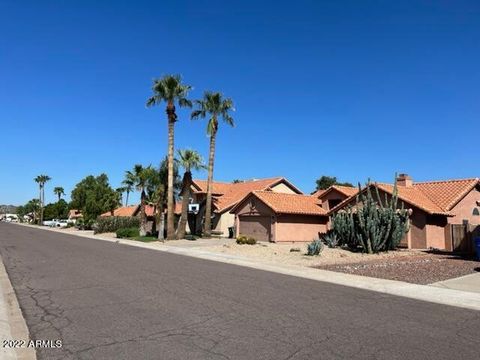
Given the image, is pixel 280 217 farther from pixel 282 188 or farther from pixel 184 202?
pixel 282 188

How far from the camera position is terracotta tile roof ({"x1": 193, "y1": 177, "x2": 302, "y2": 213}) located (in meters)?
46.5

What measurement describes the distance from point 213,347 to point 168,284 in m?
6.25

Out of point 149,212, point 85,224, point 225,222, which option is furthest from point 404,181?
point 85,224

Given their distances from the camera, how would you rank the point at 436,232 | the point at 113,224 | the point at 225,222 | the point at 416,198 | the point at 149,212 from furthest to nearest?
the point at 149,212 < the point at 113,224 < the point at 225,222 < the point at 416,198 < the point at 436,232

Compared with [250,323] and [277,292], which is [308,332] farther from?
[277,292]

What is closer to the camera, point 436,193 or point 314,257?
point 314,257

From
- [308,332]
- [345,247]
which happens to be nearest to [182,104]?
[345,247]

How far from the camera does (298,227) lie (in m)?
36.8

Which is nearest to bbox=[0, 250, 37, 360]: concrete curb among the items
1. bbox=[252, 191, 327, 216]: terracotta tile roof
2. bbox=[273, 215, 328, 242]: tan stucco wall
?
bbox=[273, 215, 328, 242]: tan stucco wall

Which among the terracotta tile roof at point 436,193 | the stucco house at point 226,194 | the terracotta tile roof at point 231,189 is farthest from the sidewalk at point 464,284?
the terracotta tile roof at point 231,189

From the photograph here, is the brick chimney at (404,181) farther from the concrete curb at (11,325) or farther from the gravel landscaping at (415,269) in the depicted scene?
the concrete curb at (11,325)

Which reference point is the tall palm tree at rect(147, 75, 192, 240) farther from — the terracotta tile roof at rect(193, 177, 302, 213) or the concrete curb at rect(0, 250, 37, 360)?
the concrete curb at rect(0, 250, 37, 360)

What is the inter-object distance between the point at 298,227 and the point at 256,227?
3.55 metres

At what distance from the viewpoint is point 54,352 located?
21.0 feet
